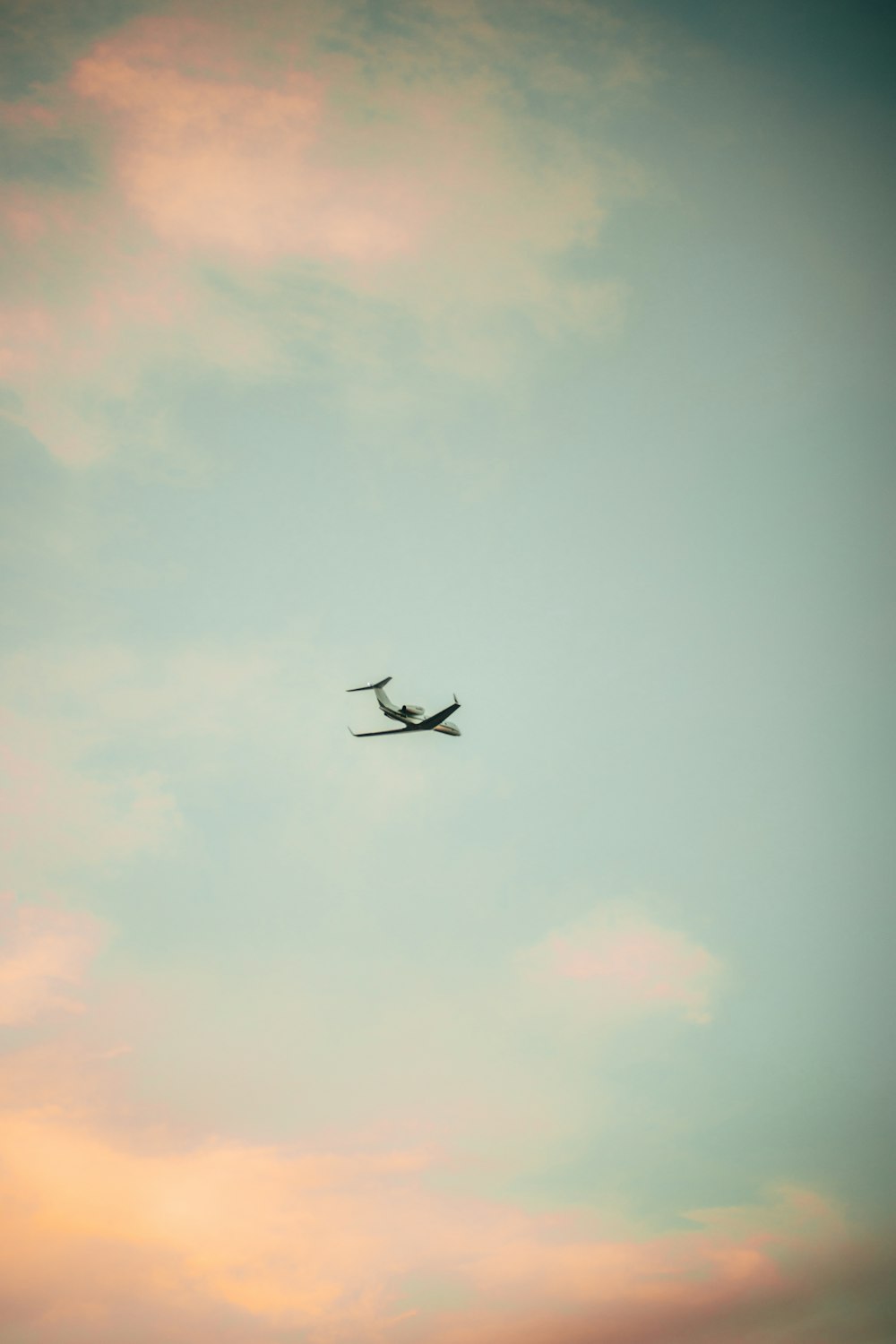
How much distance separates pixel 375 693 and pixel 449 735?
10.4m

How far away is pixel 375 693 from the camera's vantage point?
94250mm

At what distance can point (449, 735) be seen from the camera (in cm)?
9806
